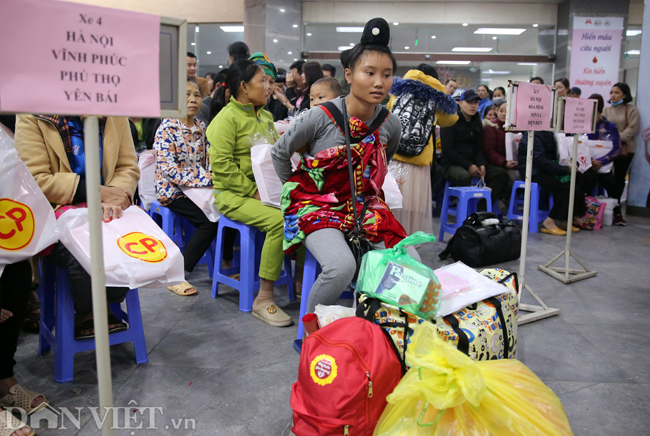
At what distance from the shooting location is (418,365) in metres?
1.27

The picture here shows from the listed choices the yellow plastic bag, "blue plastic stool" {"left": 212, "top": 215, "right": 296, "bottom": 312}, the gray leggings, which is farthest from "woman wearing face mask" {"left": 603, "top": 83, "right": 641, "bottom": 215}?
the yellow plastic bag

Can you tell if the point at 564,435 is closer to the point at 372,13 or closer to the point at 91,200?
the point at 91,200

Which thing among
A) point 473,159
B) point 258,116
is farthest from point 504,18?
point 258,116

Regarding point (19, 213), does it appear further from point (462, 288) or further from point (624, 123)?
point (624, 123)

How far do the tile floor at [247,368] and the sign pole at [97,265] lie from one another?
0.61 m

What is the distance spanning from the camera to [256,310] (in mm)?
2744

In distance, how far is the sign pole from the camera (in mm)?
1123

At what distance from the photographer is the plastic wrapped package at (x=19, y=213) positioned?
1534 mm

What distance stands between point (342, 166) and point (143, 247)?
0.91m

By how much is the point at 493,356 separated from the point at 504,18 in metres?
9.66

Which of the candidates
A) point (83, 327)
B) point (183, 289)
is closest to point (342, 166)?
point (83, 327)

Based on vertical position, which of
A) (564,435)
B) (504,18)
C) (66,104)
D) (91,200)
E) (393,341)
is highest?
(504,18)

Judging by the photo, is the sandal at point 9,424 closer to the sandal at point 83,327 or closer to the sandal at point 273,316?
the sandal at point 83,327

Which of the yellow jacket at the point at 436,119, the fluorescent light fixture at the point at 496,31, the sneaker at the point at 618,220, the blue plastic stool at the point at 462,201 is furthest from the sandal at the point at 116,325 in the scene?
the fluorescent light fixture at the point at 496,31
